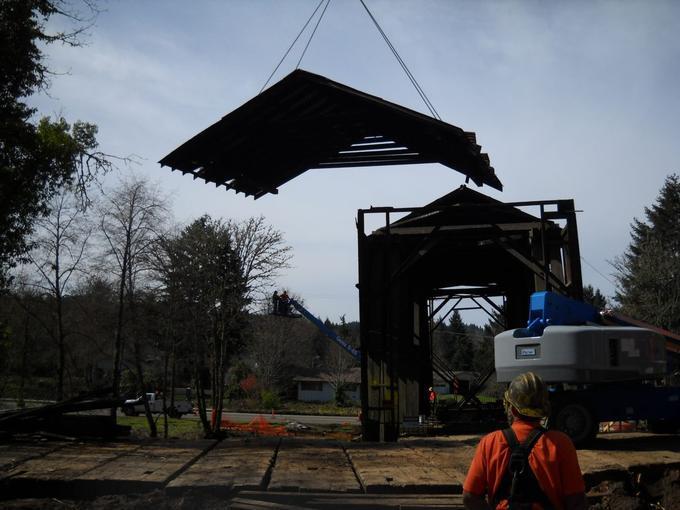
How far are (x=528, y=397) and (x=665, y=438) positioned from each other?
820 centimetres

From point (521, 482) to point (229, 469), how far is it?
13.6ft

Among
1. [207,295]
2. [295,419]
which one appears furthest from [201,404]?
[295,419]

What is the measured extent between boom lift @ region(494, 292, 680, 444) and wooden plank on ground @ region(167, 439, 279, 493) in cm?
368

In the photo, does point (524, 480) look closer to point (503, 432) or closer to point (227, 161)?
point (503, 432)

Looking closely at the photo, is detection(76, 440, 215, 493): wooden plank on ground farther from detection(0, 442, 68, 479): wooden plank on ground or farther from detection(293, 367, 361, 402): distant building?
detection(293, 367, 361, 402): distant building

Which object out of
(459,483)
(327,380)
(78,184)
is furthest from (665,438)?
(327,380)

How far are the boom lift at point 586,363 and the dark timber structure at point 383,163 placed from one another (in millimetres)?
2824

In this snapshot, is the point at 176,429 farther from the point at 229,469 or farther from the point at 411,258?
the point at 229,469

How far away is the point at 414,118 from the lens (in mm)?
11016

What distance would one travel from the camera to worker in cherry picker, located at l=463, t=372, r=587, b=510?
3248mm

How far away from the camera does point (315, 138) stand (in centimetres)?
1241

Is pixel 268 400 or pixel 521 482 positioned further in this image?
pixel 268 400

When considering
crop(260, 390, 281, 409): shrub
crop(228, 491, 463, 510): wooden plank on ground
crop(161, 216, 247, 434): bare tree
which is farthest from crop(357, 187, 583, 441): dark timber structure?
crop(260, 390, 281, 409): shrub

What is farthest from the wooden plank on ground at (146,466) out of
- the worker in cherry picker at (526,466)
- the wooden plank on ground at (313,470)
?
the worker in cherry picker at (526,466)
